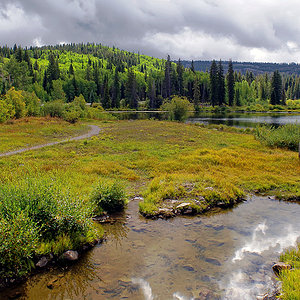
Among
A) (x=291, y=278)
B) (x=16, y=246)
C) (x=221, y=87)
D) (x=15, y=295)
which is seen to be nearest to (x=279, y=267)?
(x=291, y=278)

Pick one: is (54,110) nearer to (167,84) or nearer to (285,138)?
(285,138)

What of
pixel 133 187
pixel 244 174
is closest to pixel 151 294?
pixel 133 187

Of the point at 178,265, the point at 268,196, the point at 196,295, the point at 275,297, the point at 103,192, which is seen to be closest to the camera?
the point at 275,297

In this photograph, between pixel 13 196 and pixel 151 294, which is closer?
pixel 151 294

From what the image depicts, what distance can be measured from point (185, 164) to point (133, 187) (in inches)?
222

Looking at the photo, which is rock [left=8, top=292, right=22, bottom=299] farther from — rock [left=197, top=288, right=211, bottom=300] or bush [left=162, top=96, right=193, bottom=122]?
bush [left=162, top=96, right=193, bottom=122]

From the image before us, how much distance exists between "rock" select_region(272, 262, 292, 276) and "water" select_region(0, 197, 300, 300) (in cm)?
16

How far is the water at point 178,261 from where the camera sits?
257 inches

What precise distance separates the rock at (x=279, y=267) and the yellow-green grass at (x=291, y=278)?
0.54 ft

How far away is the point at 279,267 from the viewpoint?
723 cm

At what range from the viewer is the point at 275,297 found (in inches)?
235

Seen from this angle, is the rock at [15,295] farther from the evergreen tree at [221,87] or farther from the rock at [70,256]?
the evergreen tree at [221,87]

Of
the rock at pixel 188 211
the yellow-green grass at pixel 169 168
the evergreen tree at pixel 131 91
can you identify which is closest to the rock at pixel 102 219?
the yellow-green grass at pixel 169 168

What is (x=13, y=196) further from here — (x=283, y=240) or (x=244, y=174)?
(x=244, y=174)
